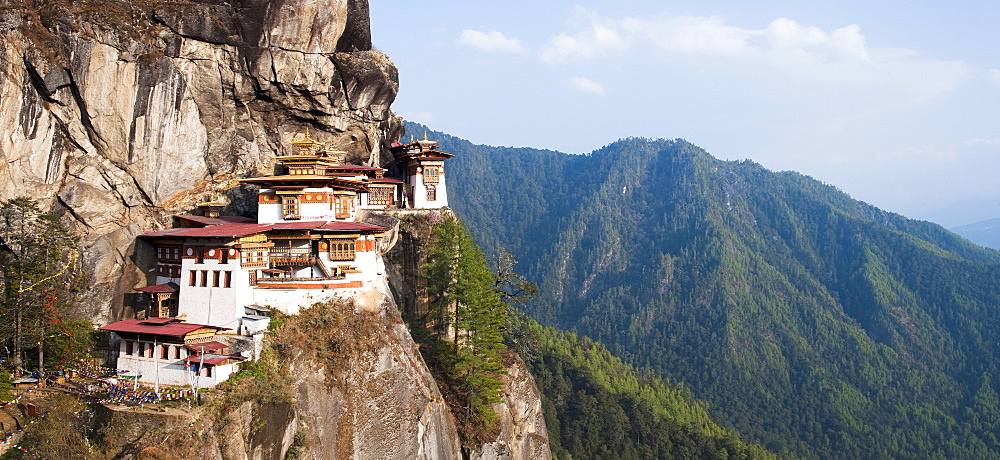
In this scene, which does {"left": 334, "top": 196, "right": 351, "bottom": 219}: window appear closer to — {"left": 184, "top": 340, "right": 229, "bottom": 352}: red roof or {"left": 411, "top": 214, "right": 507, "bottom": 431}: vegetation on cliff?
{"left": 411, "top": 214, "right": 507, "bottom": 431}: vegetation on cliff

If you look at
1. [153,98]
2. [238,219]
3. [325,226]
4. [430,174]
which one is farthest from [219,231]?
[430,174]

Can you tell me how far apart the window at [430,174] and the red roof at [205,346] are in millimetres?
25572

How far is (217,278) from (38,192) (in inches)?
540

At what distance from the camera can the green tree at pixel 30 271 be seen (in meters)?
37.2

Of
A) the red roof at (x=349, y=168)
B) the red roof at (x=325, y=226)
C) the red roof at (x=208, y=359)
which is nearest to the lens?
the red roof at (x=208, y=359)

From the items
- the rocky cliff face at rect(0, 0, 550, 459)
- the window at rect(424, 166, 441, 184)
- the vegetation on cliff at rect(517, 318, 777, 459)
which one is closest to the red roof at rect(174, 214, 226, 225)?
the rocky cliff face at rect(0, 0, 550, 459)

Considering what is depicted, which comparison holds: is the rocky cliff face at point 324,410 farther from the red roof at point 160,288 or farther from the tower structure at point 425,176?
the tower structure at point 425,176

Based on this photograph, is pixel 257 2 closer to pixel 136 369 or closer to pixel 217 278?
pixel 217 278

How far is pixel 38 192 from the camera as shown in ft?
138

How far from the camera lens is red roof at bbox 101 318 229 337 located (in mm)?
34438

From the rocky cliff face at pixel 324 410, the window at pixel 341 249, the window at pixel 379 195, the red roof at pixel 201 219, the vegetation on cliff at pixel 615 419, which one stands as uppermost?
the window at pixel 379 195

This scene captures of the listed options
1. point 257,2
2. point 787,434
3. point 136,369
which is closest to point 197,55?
point 257,2

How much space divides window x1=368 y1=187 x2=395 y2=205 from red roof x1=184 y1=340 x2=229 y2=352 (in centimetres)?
2321

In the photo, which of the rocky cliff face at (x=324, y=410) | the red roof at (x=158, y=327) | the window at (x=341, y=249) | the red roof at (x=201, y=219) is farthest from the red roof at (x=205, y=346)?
the red roof at (x=201, y=219)
